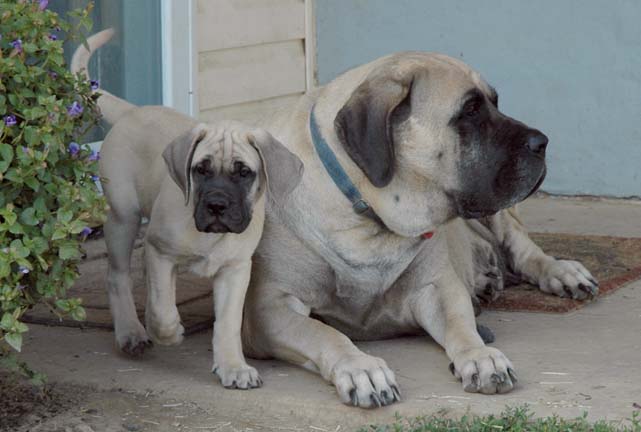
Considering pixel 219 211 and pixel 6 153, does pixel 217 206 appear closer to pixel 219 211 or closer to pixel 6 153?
pixel 219 211

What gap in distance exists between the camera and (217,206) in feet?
12.1

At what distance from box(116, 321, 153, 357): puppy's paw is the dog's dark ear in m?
0.94

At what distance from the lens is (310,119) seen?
416cm

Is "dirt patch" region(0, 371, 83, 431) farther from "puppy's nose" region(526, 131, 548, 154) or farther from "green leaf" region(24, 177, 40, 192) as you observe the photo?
"puppy's nose" region(526, 131, 548, 154)

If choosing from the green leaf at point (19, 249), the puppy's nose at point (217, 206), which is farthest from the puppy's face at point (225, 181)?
the green leaf at point (19, 249)

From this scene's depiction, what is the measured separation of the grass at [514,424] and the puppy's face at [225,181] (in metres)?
0.72

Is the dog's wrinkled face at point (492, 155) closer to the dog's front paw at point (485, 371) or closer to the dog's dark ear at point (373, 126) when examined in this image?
the dog's dark ear at point (373, 126)

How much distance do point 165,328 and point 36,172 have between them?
84 centimetres

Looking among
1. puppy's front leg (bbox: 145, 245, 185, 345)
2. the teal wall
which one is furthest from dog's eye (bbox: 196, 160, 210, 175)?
the teal wall

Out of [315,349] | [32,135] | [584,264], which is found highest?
[32,135]

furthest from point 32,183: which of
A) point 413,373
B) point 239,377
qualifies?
point 413,373

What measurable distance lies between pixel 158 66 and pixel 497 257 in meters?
2.22

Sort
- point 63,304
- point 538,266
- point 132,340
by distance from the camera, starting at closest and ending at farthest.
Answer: point 63,304 → point 132,340 → point 538,266

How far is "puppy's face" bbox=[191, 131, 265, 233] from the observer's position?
370 cm
